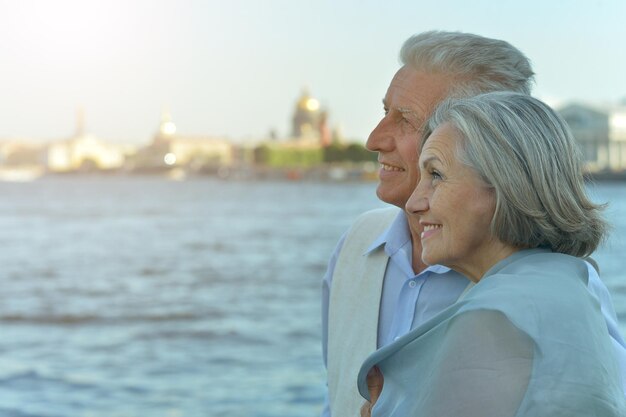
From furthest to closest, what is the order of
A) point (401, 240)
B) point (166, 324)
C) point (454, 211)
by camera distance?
point (166, 324) < point (401, 240) < point (454, 211)

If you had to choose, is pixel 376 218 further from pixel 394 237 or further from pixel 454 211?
pixel 454 211

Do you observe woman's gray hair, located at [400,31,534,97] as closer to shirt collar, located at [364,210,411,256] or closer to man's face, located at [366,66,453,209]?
man's face, located at [366,66,453,209]

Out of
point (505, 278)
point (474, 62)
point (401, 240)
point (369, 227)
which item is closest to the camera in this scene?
point (505, 278)

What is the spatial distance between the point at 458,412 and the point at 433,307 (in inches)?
25.0

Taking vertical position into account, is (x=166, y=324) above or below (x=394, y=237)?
below

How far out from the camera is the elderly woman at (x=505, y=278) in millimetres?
952

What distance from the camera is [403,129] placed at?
167 centimetres

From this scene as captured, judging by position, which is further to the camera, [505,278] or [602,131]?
[602,131]

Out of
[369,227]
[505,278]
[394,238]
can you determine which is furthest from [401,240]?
[505,278]

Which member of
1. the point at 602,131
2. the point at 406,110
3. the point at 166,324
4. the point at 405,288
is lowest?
the point at 602,131

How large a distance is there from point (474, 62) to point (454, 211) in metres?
0.47

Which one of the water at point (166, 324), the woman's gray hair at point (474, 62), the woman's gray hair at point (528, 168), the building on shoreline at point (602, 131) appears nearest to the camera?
the woman's gray hair at point (528, 168)

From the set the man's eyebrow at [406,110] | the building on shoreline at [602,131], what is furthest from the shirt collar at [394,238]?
the building on shoreline at [602,131]

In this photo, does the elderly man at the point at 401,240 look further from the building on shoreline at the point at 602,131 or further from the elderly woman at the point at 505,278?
the building on shoreline at the point at 602,131
